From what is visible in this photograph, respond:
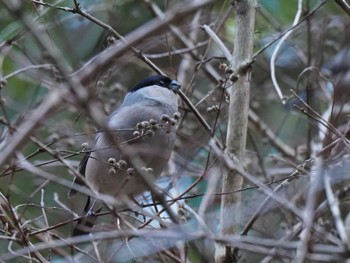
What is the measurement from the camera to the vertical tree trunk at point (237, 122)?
2.56 meters

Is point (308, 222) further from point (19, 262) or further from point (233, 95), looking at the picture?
point (19, 262)

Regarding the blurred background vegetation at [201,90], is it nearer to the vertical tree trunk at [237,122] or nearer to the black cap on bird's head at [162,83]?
the black cap on bird's head at [162,83]

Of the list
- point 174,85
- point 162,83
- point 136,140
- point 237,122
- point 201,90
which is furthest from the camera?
point 201,90

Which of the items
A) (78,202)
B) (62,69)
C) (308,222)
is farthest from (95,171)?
(62,69)

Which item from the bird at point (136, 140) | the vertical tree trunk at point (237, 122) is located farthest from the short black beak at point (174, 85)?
the vertical tree trunk at point (237, 122)

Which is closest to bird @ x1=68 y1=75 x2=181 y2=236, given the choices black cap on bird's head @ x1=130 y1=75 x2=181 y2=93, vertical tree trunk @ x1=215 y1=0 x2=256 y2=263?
black cap on bird's head @ x1=130 y1=75 x2=181 y2=93

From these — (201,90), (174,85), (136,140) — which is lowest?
(136,140)

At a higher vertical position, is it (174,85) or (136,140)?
(174,85)

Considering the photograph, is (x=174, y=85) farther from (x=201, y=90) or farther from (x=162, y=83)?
(x=201, y=90)

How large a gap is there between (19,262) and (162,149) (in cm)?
131

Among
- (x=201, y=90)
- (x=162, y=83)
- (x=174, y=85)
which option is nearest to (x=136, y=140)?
(x=174, y=85)

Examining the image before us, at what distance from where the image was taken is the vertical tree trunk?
8.41ft

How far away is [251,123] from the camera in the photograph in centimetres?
407

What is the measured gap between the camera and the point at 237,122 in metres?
2.73
